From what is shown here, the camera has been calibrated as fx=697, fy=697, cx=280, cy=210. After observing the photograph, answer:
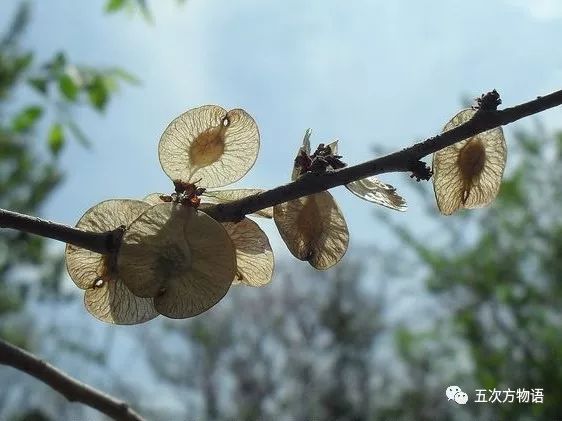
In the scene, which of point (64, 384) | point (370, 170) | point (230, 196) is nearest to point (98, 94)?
point (64, 384)

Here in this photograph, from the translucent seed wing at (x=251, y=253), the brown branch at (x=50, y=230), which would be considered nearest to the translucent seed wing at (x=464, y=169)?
the translucent seed wing at (x=251, y=253)

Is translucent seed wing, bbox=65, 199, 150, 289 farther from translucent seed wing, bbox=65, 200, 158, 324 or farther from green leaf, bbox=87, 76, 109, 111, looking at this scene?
green leaf, bbox=87, 76, 109, 111

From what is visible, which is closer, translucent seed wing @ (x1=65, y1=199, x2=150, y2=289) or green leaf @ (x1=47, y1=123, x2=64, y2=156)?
translucent seed wing @ (x1=65, y1=199, x2=150, y2=289)

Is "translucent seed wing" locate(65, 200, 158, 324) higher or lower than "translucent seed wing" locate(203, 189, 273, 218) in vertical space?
lower

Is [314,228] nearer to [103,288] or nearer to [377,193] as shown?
[377,193]

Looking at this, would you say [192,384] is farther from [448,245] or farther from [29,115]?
[29,115]

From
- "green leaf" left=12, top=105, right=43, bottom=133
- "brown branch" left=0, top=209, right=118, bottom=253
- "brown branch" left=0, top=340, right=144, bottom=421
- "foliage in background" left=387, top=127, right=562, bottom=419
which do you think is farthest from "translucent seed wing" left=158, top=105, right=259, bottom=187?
"foliage in background" left=387, top=127, right=562, bottom=419
